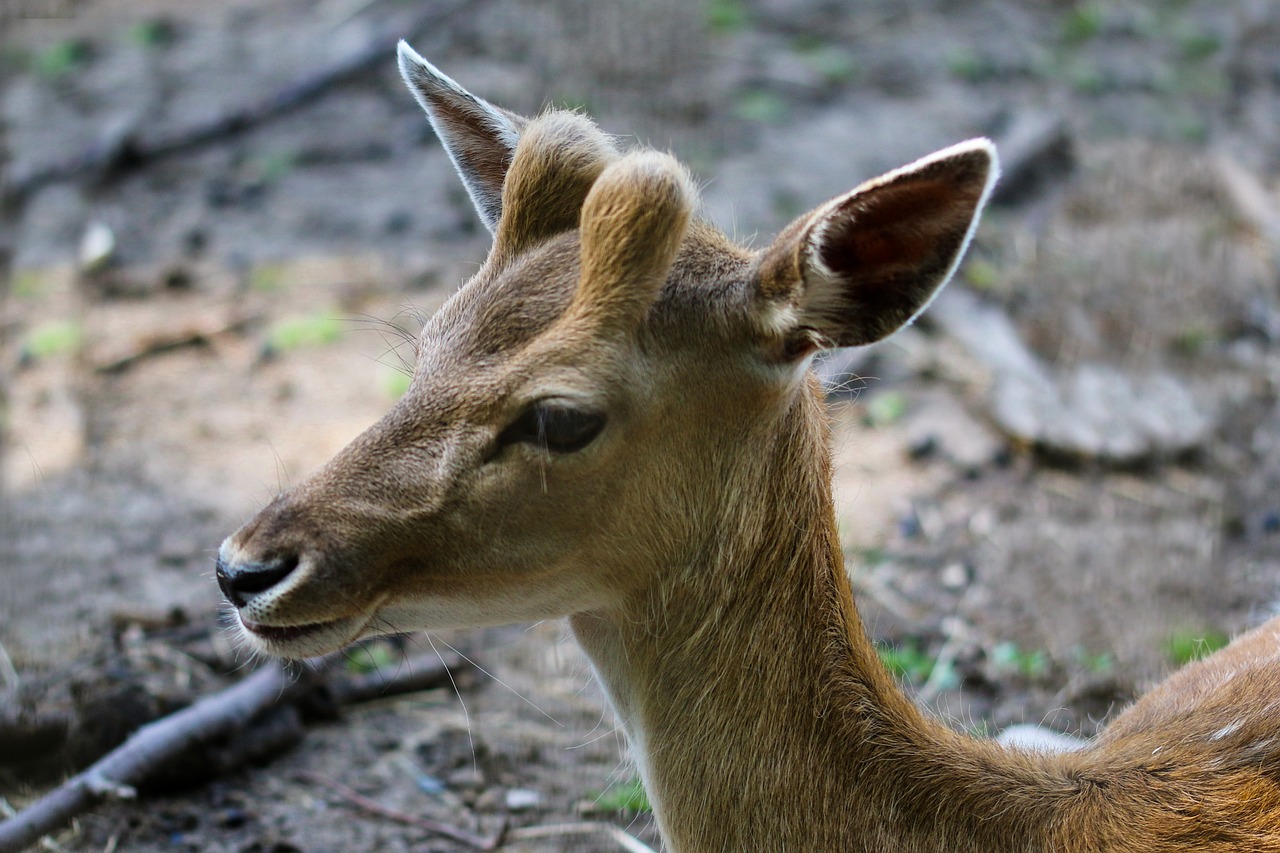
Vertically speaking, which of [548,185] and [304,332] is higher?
[548,185]

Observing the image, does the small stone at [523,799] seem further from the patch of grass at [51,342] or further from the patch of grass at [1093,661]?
the patch of grass at [51,342]

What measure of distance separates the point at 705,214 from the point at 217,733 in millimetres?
2381

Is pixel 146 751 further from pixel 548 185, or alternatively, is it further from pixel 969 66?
pixel 969 66

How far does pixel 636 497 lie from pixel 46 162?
754 centimetres

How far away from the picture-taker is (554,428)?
292 cm

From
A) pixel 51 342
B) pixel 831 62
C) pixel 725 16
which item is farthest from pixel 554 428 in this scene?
pixel 725 16

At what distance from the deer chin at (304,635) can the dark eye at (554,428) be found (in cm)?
54

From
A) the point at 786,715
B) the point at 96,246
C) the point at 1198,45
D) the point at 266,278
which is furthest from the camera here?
Answer: the point at 1198,45

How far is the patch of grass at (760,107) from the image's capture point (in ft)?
31.9

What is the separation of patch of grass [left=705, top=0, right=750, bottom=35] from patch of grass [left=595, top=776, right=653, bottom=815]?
25.1 ft

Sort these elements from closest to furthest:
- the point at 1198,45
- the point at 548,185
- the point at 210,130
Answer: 1. the point at 548,185
2. the point at 210,130
3. the point at 1198,45

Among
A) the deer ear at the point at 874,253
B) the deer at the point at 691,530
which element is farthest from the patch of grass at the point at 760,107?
the deer ear at the point at 874,253

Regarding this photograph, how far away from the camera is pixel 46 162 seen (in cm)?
902

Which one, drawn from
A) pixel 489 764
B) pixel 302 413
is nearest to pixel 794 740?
pixel 489 764
